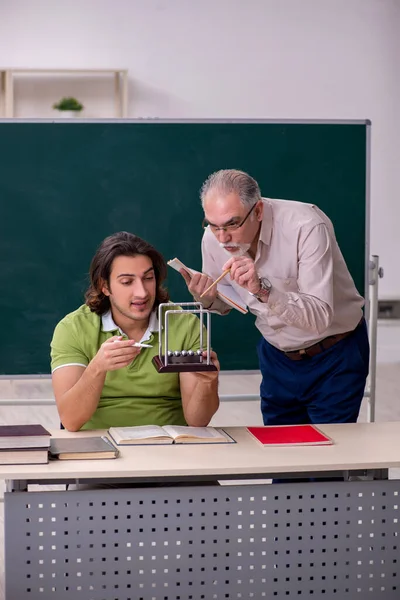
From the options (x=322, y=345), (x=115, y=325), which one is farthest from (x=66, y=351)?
(x=322, y=345)

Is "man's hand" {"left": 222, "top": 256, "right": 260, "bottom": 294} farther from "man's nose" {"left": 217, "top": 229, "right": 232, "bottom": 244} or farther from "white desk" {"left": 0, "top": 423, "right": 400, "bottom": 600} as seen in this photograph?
"white desk" {"left": 0, "top": 423, "right": 400, "bottom": 600}

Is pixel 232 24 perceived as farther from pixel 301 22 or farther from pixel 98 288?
pixel 98 288

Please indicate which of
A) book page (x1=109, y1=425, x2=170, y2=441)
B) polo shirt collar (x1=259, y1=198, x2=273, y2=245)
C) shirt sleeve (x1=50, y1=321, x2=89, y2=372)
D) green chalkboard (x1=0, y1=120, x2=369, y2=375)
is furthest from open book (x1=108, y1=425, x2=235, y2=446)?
green chalkboard (x1=0, y1=120, x2=369, y2=375)

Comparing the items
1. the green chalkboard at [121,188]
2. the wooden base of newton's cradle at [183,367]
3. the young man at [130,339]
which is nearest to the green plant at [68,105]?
the green chalkboard at [121,188]

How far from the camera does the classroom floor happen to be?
5.43 metres

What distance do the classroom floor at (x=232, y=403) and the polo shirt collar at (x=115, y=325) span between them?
2.24m

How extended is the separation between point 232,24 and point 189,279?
4.51m

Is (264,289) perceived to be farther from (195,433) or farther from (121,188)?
(121,188)

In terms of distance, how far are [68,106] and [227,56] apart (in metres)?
1.25

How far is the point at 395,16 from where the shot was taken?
22.7 feet

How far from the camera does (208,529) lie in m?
2.18

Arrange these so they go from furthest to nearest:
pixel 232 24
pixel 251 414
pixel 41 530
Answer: pixel 232 24 < pixel 251 414 < pixel 41 530

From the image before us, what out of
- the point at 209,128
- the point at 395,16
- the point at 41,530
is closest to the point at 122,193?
the point at 209,128

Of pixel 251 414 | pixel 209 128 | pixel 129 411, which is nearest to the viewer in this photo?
pixel 129 411
